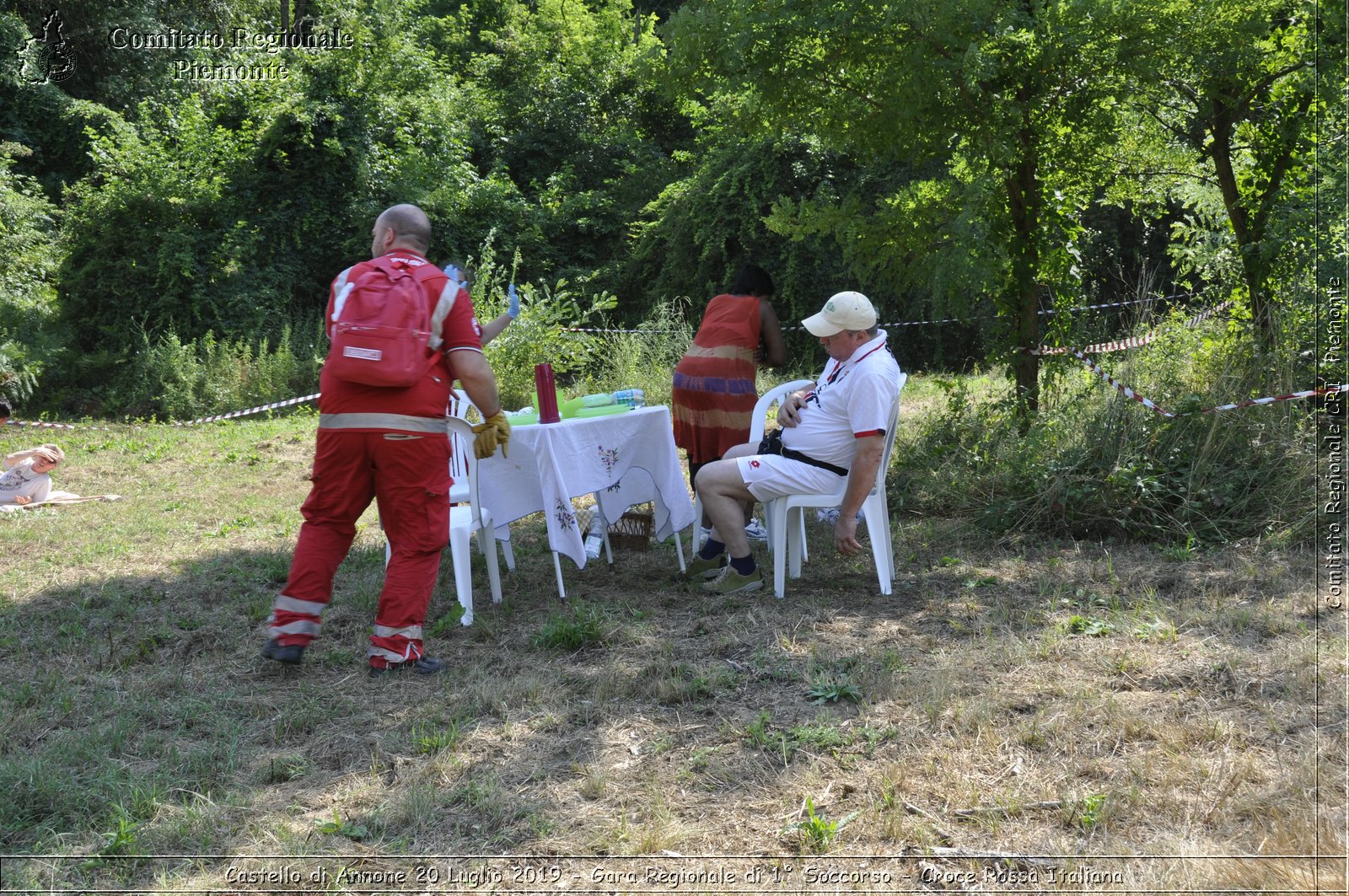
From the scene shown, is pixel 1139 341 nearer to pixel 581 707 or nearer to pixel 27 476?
pixel 581 707

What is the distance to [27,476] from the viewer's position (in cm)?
798

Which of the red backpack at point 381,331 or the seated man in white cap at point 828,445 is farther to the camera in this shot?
the seated man in white cap at point 828,445

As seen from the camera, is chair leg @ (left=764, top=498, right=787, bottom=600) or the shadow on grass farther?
chair leg @ (left=764, top=498, right=787, bottom=600)

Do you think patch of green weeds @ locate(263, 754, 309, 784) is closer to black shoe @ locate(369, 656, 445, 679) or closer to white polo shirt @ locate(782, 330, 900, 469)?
black shoe @ locate(369, 656, 445, 679)

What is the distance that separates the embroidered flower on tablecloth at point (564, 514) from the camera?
5.20m

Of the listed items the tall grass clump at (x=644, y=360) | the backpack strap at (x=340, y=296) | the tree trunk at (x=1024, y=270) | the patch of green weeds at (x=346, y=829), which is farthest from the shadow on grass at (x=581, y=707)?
the tall grass clump at (x=644, y=360)

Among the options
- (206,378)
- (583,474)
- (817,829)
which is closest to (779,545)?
(583,474)

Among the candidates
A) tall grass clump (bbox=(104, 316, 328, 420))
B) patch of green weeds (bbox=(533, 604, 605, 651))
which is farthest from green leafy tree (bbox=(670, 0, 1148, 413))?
tall grass clump (bbox=(104, 316, 328, 420))

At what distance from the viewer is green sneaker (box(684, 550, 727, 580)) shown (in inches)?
222

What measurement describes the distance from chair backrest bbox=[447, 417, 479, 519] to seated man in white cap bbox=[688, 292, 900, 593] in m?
1.06

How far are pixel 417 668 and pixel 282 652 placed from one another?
20.3 inches

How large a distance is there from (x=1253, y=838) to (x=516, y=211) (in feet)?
53.0

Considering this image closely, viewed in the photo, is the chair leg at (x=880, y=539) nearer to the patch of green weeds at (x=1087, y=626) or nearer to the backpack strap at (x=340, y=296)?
the patch of green weeds at (x=1087, y=626)

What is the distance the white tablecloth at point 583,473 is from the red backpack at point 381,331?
110 cm
